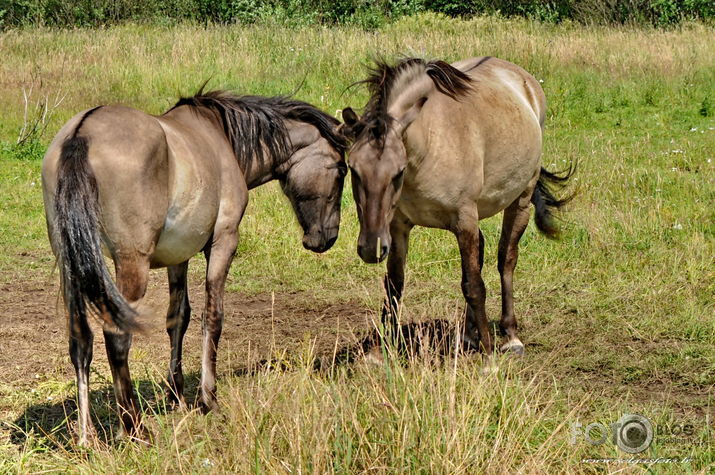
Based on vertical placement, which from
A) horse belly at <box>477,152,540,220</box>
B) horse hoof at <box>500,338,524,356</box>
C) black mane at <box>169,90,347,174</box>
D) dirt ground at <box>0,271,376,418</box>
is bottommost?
dirt ground at <box>0,271,376,418</box>

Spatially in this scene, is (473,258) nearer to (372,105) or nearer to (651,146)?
(372,105)

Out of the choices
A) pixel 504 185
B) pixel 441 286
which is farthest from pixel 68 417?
pixel 441 286

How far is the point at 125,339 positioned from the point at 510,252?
309cm

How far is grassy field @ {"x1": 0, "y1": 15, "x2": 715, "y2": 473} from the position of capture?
3.55 m

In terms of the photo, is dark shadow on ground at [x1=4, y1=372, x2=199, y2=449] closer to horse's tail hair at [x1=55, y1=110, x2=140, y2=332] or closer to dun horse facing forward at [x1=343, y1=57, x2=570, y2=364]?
horse's tail hair at [x1=55, y1=110, x2=140, y2=332]

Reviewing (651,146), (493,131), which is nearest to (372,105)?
(493,131)

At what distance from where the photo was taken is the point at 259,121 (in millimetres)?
5070

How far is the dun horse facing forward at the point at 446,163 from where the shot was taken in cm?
463

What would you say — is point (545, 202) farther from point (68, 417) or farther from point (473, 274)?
point (68, 417)

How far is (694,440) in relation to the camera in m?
4.13

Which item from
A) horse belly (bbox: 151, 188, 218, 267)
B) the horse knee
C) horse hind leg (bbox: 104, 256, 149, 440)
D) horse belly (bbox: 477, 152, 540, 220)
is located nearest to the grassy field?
horse hind leg (bbox: 104, 256, 149, 440)

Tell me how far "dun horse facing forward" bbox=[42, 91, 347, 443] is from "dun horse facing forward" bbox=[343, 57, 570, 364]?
0.44 meters

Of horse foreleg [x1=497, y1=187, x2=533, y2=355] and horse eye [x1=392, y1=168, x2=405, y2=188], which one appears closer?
horse eye [x1=392, y1=168, x2=405, y2=188]

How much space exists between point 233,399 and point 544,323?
3123mm
